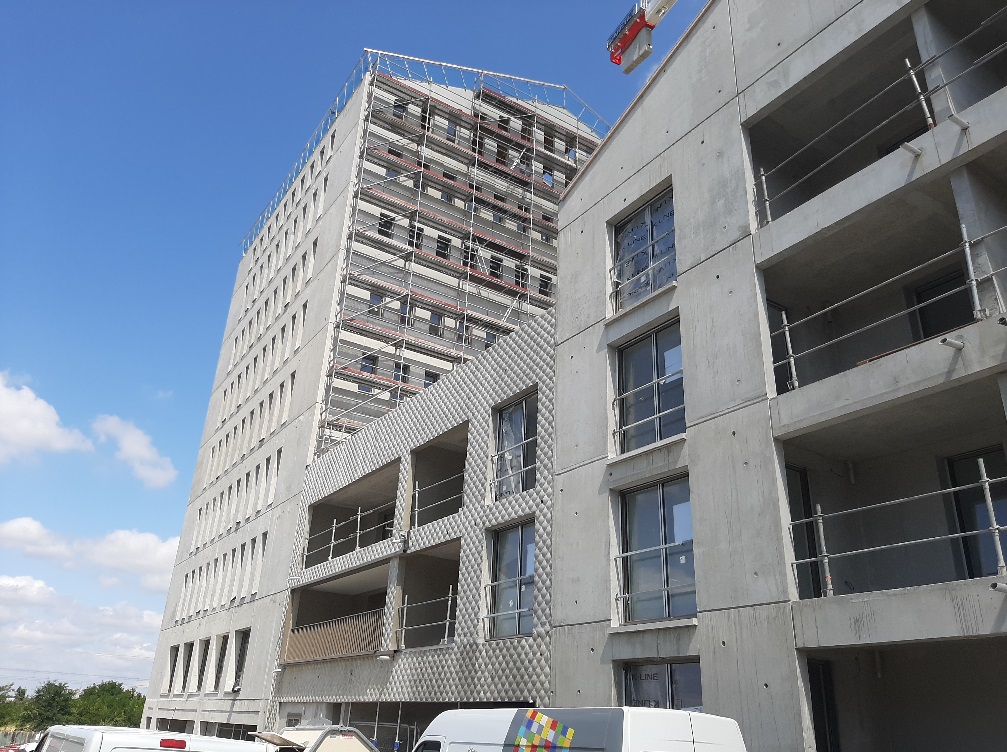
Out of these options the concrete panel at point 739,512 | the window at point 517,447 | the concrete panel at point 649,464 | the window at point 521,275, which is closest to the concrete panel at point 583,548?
the concrete panel at point 649,464

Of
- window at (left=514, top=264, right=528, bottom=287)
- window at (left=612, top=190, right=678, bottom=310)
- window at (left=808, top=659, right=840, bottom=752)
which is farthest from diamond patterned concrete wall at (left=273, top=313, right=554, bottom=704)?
window at (left=514, top=264, right=528, bottom=287)

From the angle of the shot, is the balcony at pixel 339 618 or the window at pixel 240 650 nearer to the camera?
the balcony at pixel 339 618

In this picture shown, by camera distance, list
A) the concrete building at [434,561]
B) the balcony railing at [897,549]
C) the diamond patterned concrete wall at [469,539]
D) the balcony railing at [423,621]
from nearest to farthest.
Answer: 1. the balcony railing at [897,549]
2. the diamond patterned concrete wall at [469,539]
3. the concrete building at [434,561]
4. the balcony railing at [423,621]

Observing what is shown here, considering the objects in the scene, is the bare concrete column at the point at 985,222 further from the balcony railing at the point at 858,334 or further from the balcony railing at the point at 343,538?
the balcony railing at the point at 343,538

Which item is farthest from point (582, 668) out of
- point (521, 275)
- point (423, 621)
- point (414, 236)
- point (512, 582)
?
point (521, 275)

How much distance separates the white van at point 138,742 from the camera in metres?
7.45

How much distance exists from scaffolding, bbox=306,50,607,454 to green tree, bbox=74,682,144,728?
3939 centimetres

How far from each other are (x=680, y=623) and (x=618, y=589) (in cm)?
174

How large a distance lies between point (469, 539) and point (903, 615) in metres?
10.5

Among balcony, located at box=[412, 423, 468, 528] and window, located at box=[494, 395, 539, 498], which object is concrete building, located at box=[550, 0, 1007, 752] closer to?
window, located at box=[494, 395, 539, 498]

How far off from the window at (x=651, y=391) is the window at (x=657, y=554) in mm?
1037

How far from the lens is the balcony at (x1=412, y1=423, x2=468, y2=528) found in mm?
21594

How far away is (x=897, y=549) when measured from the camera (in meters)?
12.1

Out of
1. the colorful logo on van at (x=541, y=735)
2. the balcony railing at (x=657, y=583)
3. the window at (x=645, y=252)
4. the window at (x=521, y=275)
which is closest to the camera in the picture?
the colorful logo on van at (x=541, y=735)
